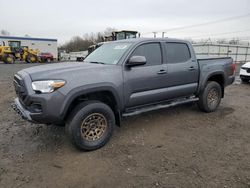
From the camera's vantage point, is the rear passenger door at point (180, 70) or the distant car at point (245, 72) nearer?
the rear passenger door at point (180, 70)

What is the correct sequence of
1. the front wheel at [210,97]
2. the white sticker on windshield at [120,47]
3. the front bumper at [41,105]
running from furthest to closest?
1. the front wheel at [210,97]
2. the white sticker on windshield at [120,47]
3. the front bumper at [41,105]

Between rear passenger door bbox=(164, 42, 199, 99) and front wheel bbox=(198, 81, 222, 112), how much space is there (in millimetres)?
427

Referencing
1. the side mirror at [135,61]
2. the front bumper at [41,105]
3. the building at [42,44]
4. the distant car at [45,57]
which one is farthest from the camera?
the building at [42,44]

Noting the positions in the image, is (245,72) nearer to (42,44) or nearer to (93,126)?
(93,126)

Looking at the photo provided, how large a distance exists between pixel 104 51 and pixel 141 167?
2.63 m

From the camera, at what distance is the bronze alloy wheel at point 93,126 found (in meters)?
3.53

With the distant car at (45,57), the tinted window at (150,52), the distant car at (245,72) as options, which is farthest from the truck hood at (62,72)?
the distant car at (45,57)

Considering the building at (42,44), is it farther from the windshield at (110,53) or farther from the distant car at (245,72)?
the windshield at (110,53)

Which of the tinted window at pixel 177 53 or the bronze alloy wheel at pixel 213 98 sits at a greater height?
the tinted window at pixel 177 53

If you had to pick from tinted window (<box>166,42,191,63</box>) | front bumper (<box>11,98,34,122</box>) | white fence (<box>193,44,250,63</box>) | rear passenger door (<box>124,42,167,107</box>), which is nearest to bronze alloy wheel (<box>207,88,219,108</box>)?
tinted window (<box>166,42,191,63</box>)

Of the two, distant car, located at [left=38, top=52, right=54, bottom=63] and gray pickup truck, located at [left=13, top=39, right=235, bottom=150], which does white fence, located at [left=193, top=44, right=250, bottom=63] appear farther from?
gray pickup truck, located at [left=13, top=39, right=235, bottom=150]

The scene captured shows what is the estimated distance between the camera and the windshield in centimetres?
412

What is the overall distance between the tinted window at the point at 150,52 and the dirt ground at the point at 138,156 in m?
1.41

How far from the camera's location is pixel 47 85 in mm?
3189
